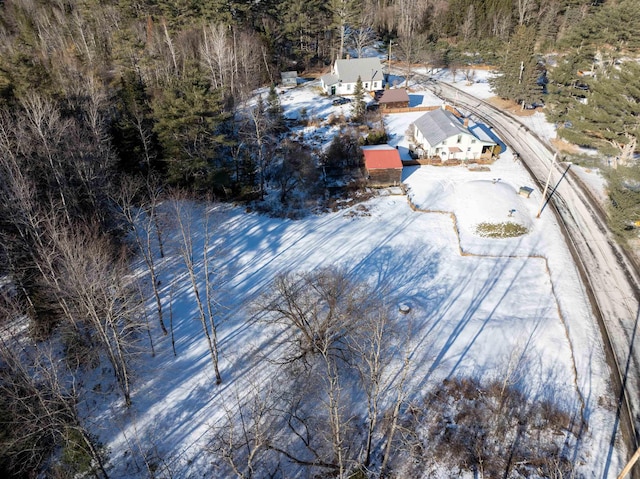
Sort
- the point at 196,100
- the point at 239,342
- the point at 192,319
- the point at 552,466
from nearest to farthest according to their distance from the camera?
the point at 552,466
the point at 239,342
the point at 192,319
the point at 196,100

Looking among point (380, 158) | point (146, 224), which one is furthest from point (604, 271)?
point (146, 224)

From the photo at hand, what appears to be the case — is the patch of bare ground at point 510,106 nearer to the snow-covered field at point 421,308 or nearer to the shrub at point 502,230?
the snow-covered field at point 421,308

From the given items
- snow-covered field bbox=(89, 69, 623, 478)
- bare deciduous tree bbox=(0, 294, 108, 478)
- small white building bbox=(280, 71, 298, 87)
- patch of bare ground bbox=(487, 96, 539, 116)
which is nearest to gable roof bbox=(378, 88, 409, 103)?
patch of bare ground bbox=(487, 96, 539, 116)

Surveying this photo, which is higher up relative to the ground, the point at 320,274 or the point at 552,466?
the point at 320,274

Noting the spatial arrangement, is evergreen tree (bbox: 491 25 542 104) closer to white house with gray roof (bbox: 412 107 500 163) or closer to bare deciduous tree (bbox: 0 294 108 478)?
white house with gray roof (bbox: 412 107 500 163)

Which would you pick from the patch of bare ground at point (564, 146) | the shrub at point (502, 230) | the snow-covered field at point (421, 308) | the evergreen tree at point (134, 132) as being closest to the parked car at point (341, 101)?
the snow-covered field at point (421, 308)

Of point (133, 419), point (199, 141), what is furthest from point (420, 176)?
point (133, 419)

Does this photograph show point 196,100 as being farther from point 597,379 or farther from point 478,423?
point 597,379
